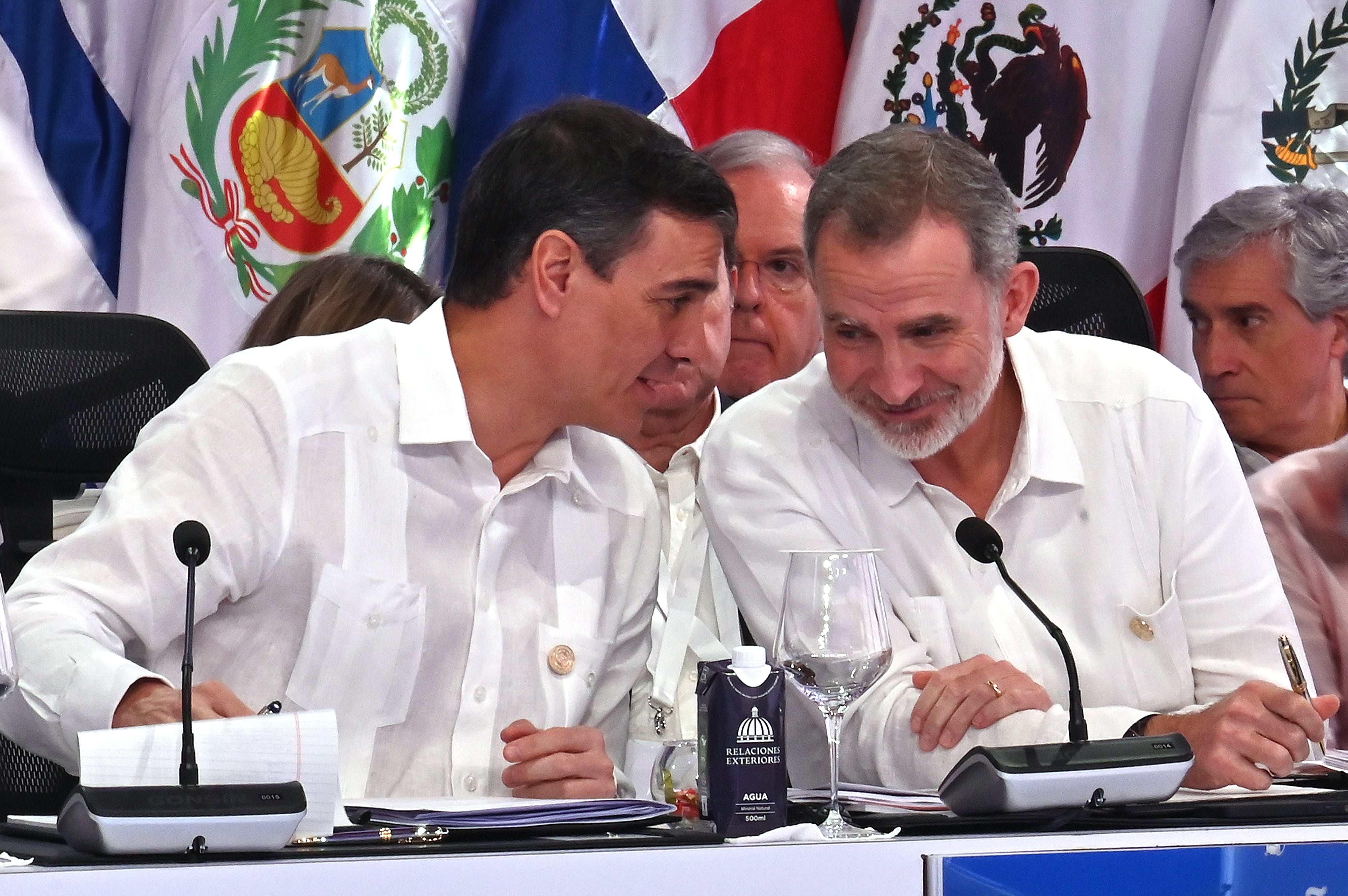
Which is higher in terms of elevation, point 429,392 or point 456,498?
point 429,392

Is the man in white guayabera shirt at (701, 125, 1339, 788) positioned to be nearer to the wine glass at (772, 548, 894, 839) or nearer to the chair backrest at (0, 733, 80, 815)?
the wine glass at (772, 548, 894, 839)

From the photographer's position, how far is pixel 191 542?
144 centimetres

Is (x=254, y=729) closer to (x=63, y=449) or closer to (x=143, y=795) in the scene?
(x=143, y=795)

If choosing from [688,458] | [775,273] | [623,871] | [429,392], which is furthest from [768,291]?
[623,871]

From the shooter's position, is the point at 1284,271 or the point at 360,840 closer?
the point at 360,840

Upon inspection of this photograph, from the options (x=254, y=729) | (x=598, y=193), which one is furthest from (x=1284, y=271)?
(x=254, y=729)

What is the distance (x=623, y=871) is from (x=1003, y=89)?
3.05m

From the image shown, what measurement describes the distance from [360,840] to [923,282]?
3.84 feet

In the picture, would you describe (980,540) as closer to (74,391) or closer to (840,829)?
(840,829)

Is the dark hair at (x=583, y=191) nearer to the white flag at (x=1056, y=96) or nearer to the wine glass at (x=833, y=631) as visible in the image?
the wine glass at (x=833, y=631)

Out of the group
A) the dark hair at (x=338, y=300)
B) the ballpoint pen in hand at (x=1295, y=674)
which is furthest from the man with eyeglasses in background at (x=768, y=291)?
the ballpoint pen in hand at (x=1295, y=674)

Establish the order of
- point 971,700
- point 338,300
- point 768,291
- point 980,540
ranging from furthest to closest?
point 768,291 → point 338,300 → point 971,700 → point 980,540

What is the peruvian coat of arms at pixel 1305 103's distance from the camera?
3695 millimetres

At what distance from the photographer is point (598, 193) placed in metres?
2.18
